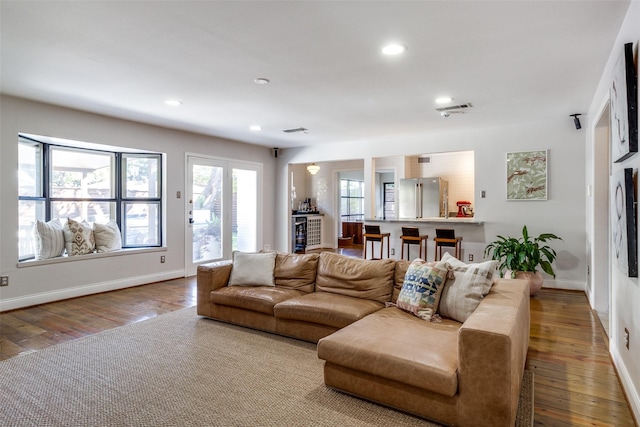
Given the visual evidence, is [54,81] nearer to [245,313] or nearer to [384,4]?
[245,313]

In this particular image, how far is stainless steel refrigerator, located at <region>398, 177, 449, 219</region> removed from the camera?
7.78m

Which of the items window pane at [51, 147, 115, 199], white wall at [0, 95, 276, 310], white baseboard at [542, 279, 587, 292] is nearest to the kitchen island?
white baseboard at [542, 279, 587, 292]

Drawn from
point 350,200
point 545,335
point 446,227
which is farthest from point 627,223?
point 350,200

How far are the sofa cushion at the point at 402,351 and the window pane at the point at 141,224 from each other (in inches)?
180

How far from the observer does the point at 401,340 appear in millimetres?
2240

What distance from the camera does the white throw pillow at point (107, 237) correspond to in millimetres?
5328

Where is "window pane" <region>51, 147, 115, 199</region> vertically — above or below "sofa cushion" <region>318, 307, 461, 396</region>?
above

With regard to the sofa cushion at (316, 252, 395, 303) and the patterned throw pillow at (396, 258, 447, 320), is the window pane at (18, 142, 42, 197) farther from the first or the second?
the patterned throw pillow at (396, 258, 447, 320)

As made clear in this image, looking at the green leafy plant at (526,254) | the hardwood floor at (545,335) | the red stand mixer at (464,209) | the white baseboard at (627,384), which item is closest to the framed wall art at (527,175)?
the green leafy plant at (526,254)

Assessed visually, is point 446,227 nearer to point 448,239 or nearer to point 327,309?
point 448,239

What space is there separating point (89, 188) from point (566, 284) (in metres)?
7.00

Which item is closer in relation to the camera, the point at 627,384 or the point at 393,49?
the point at 627,384

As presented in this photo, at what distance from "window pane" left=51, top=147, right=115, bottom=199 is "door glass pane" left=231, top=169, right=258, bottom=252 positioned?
2.19m

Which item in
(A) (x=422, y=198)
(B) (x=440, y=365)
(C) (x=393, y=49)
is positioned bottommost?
(B) (x=440, y=365)
